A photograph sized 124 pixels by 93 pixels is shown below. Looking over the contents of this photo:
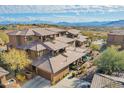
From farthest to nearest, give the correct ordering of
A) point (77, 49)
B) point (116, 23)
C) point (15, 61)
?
point (77, 49)
point (15, 61)
point (116, 23)

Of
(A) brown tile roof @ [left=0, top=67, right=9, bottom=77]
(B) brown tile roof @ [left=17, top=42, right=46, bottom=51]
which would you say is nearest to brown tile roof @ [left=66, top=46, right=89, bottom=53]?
(B) brown tile roof @ [left=17, top=42, right=46, bottom=51]

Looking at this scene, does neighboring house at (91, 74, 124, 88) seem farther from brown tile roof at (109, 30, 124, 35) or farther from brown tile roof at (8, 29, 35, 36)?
brown tile roof at (8, 29, 35, 36)

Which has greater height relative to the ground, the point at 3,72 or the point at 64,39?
the point at 64,39

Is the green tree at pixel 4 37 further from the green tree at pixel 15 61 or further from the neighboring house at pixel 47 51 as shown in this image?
the green tree at pixel 15 61

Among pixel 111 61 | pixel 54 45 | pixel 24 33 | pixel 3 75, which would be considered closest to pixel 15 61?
pixel 3 75

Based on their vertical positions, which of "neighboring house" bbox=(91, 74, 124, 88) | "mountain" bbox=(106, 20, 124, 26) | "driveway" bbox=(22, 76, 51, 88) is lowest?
"driveway" bbox=(22, 76, 51, 88)

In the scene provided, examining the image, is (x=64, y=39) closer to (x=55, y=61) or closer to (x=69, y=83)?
(x=55, y=61)
